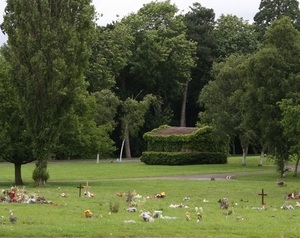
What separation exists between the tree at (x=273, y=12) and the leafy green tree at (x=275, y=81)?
49154 mm

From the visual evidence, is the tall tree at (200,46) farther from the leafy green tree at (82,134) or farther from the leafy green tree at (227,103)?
the leafy green tree at (82,134)

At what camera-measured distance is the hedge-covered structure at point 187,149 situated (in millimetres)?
81125

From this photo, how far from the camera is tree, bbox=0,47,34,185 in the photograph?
46250 mm

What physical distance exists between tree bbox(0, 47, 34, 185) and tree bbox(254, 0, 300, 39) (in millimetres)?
64548

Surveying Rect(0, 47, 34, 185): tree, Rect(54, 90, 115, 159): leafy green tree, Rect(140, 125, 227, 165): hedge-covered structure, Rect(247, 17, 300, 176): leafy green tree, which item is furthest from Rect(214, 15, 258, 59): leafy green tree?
Rect(0, 47, 34, 185): tree

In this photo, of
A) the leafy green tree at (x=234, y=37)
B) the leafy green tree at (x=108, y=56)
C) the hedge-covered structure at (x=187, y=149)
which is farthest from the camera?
the leafy green tree at (x=234, y=37)

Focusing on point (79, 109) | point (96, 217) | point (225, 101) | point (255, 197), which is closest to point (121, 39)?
point (225, 101)

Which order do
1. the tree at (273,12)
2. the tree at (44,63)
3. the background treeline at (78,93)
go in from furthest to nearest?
the tree at (273,12) < the background treeline at (78,93) < the tree at (44,63)

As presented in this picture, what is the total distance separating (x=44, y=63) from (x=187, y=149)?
135 ft

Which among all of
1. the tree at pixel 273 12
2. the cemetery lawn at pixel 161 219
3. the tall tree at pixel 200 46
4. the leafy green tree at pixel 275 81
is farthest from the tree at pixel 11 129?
the tree at pixel 273 12

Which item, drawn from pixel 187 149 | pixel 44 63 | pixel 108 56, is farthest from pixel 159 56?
pixel 44 63

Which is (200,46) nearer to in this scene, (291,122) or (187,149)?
(187,149)

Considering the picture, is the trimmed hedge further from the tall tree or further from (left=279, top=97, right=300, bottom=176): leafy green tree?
(left=279, top=97, right=300, bottom=176): leafy green tree

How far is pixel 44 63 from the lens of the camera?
44.1 m
